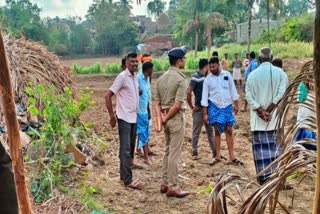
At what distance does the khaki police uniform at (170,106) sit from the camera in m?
4.78

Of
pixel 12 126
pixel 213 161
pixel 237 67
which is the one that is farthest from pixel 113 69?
pixel 12 126

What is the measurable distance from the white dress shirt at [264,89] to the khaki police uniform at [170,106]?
835mm

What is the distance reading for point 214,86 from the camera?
6027 millimetres

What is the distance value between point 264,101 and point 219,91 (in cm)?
106

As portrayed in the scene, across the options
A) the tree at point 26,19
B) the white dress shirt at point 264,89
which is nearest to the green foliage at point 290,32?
the tree at point 26,19

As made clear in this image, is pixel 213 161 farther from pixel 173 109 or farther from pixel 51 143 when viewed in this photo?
pixel 51 143

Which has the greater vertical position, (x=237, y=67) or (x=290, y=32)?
(x=290, y=32)

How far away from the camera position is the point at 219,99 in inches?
238

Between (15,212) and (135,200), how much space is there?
340 centimetres

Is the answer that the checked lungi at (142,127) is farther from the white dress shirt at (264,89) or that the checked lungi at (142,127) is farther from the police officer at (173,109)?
the white dress shirt at (264,89)

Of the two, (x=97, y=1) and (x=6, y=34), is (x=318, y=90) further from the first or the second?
(x=97, y=1)

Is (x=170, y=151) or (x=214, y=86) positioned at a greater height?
(x=214, y=86)

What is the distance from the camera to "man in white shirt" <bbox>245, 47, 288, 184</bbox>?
4.96 meters

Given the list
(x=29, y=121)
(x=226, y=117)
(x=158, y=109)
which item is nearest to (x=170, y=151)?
(x=158, y=109)
